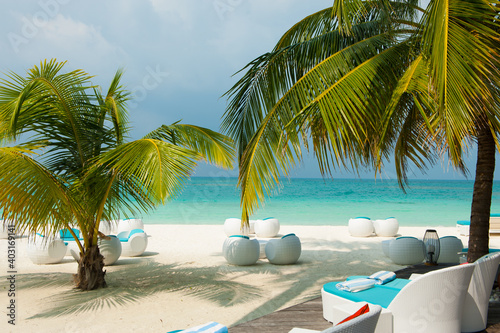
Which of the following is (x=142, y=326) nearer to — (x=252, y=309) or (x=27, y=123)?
(x=252, y=309)

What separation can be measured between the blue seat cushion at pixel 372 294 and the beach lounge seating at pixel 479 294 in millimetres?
576

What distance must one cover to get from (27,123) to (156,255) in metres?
4.47

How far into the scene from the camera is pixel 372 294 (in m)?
3.51

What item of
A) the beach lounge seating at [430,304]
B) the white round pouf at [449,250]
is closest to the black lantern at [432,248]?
the white round pouf at [449,250]

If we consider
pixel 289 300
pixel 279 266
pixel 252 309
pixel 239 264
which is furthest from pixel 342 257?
pixel 252 309

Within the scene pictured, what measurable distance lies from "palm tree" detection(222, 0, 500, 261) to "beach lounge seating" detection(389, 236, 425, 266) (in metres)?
1.62

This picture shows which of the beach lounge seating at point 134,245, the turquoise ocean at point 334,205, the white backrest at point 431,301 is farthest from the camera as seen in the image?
the turquoise ocean at point 334,205

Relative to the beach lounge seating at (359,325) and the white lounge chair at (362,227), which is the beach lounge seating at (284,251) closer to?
the white lounge chair at (362,227)

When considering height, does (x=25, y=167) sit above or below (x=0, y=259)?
above

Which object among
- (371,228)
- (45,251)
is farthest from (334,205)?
(45,251)

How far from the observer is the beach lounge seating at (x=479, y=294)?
316 centimetres

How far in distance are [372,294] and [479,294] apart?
84 cm

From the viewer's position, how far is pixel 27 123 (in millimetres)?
5168

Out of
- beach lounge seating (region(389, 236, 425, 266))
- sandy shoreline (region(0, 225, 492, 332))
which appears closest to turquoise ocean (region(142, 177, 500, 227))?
sandy shoreline (region(0, 225, 492, 332))
